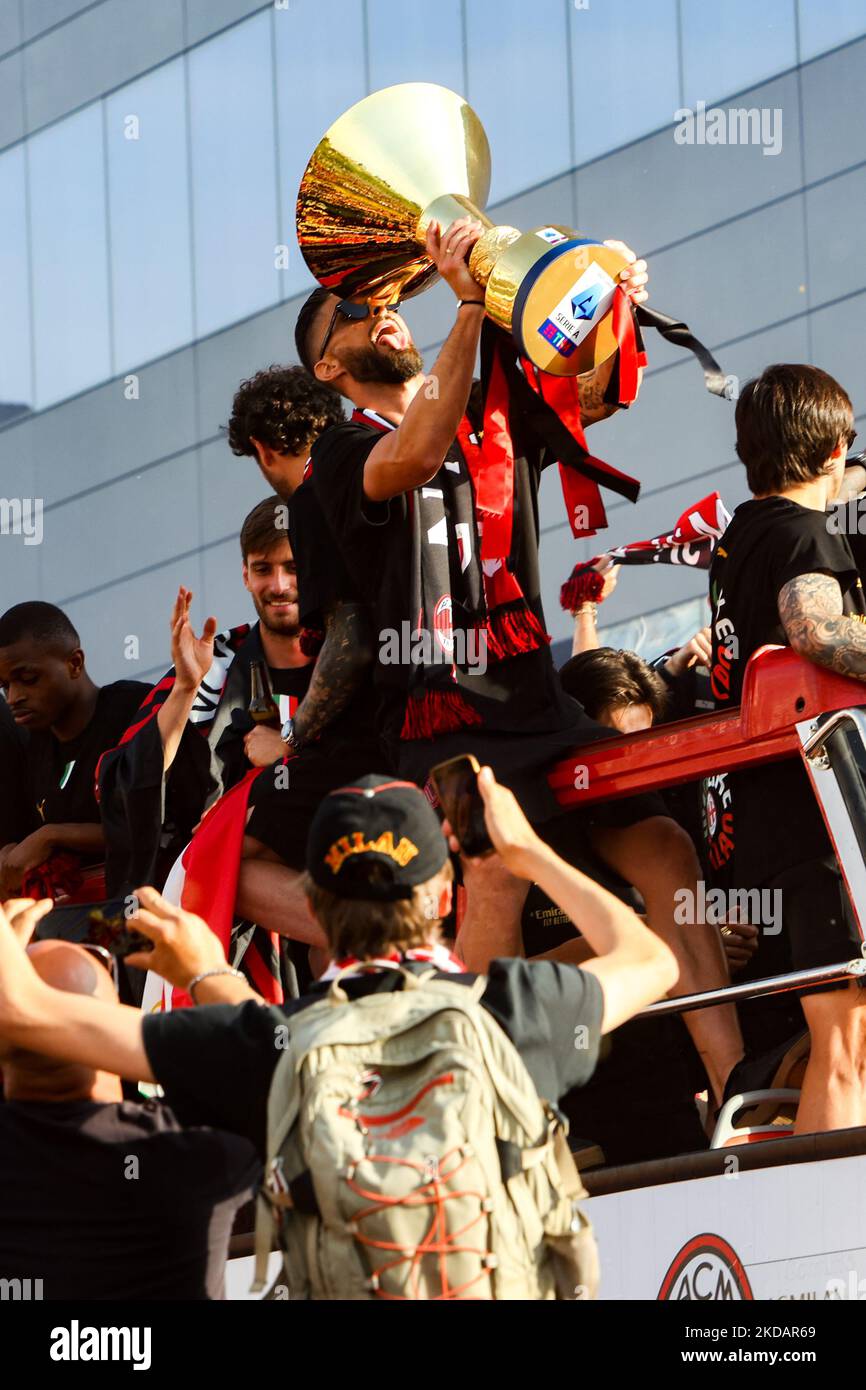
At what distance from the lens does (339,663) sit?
5.99 metres

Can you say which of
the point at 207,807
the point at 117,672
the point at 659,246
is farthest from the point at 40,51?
the point at 207,807

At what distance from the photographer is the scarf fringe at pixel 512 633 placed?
5781 mm

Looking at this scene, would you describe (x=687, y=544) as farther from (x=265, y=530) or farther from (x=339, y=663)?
(x=339, y=663)

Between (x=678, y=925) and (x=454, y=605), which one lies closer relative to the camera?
(x=678, y=925)

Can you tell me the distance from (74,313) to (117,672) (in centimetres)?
393

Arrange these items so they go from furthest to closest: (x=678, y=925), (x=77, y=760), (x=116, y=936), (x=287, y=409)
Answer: (x=77, y=760) → (x=287, y=409) → (x=678, y=925) → (x=116, y=936)

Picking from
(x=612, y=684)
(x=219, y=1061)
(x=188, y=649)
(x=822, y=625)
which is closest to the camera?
(x=219, y=1061)

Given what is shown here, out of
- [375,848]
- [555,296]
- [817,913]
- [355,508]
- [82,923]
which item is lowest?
[375,848]

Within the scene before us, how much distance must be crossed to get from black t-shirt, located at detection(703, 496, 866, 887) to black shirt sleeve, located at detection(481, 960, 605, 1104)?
1.64 m

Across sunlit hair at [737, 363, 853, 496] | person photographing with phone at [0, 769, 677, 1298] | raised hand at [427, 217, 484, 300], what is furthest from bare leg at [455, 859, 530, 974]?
person photographing with phone at [0, 769, 677, 1298]

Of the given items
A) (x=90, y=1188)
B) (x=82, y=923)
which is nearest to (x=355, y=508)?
(x=82, y=923)

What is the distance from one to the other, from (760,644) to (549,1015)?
208 cm

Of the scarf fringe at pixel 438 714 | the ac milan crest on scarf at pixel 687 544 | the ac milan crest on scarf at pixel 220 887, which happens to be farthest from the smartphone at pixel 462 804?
the ac milan crest on scarf at pixel 687 544

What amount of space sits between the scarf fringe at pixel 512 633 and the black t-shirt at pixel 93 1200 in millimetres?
2091
